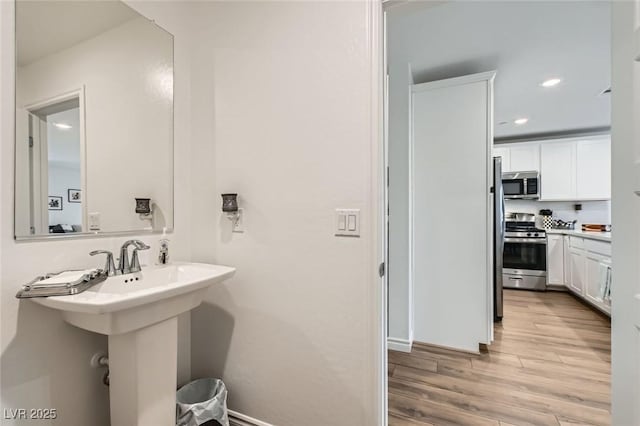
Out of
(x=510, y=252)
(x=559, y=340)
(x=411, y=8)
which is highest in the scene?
(x=411, y=8)

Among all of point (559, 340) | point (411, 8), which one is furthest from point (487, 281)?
point (411, 8)

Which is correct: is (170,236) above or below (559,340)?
above

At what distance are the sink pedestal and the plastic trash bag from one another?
0.47 ft

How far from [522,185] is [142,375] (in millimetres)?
5408

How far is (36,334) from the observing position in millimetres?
1008

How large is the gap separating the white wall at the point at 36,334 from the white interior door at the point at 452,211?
2.28 metres

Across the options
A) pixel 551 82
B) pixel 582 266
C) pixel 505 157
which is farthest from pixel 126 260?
pixel 505 157

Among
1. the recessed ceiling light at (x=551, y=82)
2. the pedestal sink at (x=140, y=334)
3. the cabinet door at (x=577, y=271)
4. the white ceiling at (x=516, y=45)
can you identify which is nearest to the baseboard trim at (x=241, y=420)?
the pedestal sink at (x=140, y=334)

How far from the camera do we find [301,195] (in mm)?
1323

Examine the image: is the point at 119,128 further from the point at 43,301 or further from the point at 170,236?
the point at 43,301

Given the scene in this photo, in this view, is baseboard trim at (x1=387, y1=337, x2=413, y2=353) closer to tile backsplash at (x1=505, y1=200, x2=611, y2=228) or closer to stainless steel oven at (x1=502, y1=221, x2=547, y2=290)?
stainless steel oven at (x1=502, y1=221, x2=547, y2=290)

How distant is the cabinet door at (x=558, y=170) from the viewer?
4316 millimetres

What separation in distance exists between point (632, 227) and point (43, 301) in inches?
72.4

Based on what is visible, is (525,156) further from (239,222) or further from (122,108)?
(122,108)
